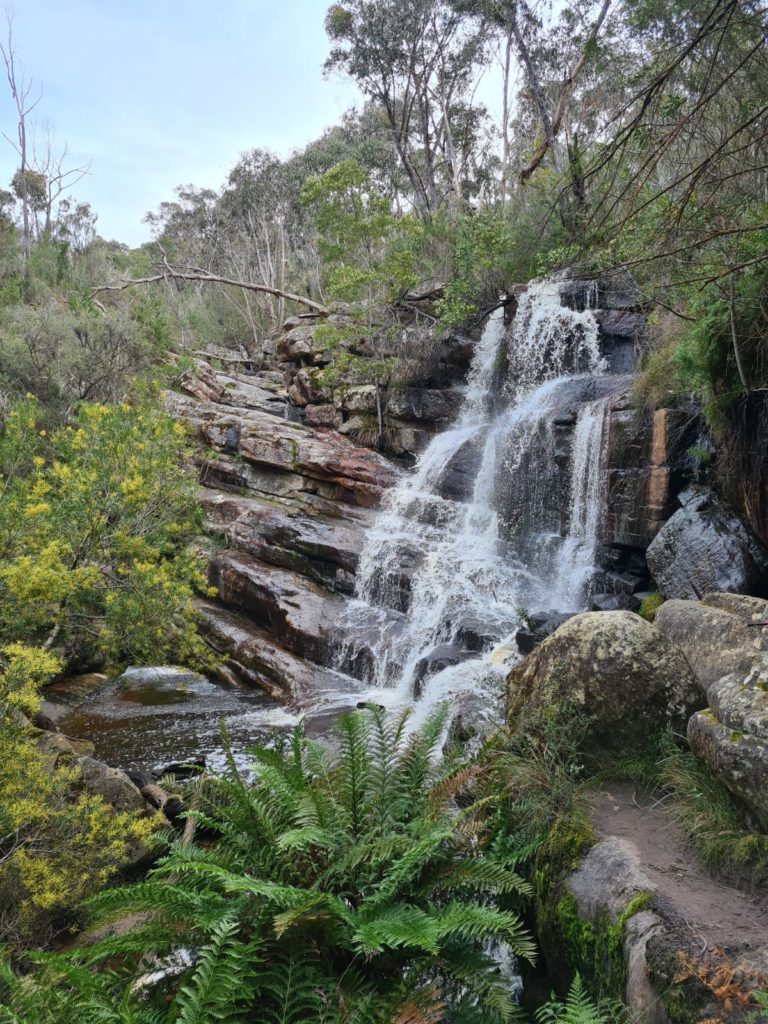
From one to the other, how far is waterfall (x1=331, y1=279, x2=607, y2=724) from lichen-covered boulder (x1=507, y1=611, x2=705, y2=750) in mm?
3840

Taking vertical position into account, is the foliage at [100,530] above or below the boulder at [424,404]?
below

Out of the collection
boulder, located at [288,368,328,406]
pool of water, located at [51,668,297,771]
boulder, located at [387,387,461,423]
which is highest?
boulder, located at [288,368,328,406]

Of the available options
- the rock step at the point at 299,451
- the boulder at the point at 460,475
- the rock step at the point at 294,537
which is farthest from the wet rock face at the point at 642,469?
the rock step at the point at 299,451

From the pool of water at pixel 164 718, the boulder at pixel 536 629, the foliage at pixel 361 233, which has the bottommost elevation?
the pool of water at pixel 164 718

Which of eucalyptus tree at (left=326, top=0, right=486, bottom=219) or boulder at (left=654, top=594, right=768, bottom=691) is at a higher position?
eucalyptus tree at (left=326, top=0, right=486, bottom=219)

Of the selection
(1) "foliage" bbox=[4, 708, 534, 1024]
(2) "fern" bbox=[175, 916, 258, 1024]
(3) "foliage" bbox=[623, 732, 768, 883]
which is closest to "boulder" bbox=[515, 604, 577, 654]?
(3) "foliage" bbox=[623, 732, 768, 883]

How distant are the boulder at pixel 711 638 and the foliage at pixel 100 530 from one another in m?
4.75

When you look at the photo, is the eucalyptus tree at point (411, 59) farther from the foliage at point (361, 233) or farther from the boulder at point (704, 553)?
the boulder at point (704, 553)

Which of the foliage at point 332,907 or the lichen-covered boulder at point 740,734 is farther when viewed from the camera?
the lichen-covered boulder at point 740,734

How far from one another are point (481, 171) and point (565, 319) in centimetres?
1829

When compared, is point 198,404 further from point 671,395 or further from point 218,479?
point 671,395

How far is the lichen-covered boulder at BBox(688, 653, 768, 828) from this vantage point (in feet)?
9.43

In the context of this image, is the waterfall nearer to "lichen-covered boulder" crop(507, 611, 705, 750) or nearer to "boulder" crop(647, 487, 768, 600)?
"boulder" crop(647, 487, 768, 600)

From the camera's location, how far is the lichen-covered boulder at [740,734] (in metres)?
2.87
